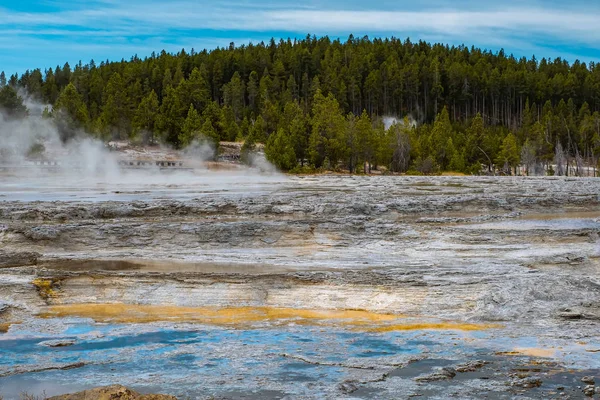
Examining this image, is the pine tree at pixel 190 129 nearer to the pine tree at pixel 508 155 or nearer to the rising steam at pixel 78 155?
the rising steam at pixel 78 155

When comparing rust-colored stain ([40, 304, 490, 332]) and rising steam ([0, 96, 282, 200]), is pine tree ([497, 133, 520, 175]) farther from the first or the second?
rust-colored stain ([40, 304, 490, 332])

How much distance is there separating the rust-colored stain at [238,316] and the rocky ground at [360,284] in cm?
4

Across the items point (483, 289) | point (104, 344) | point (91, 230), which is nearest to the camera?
point (104, 344)

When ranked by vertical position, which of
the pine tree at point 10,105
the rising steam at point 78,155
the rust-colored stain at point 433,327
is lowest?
the rust-colored stain at point 433,327

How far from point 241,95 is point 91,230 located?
9090 cm

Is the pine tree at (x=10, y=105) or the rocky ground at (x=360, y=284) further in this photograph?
the pine tree at (x=10, y=105)

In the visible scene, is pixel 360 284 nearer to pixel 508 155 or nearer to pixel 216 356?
pixel 216 356

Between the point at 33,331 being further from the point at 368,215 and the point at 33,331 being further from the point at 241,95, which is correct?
the point at 241,95

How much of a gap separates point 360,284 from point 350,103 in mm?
103807

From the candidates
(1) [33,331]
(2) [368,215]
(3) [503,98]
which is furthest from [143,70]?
(1) [33,331]

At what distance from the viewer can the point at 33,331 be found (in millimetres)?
11969

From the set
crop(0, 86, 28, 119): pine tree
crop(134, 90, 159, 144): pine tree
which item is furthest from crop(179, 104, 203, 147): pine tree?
crop(0, 86, 28, 119): pine tree

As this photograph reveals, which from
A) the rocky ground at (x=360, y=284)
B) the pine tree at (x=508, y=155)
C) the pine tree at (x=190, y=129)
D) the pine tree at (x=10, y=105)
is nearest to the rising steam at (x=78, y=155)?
the pine tree at (x=10, y=105)

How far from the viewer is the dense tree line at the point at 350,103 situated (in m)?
76.8
